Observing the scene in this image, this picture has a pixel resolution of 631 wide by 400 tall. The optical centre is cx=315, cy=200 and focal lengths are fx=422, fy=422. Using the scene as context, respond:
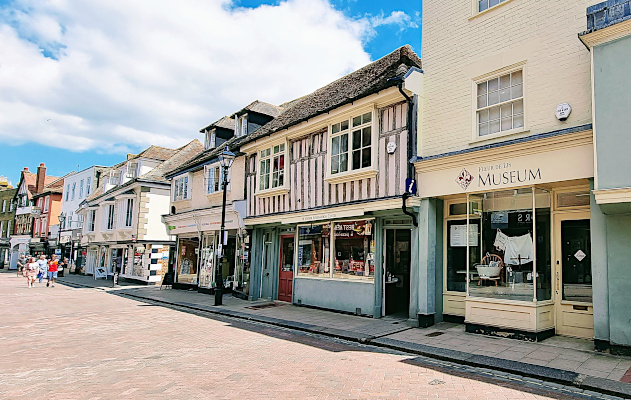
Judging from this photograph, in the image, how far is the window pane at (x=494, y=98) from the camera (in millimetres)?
9000

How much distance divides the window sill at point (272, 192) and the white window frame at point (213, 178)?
118 inches

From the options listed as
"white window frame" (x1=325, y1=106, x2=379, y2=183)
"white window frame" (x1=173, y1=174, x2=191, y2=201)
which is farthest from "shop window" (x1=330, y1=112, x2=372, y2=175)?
"white window frame" (x1=173, y1=174, x2=191, y2=201)

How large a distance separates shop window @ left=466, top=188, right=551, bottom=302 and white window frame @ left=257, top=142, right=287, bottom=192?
6669 mm

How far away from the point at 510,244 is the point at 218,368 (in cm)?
636

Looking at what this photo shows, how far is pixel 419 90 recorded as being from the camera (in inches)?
404

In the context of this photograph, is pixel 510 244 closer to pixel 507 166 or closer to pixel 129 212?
pixel 507 166

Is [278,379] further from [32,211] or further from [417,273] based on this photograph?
[32,211]

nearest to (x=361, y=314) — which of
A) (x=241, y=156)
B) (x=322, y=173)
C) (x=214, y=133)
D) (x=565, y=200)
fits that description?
(x=322, y=173)

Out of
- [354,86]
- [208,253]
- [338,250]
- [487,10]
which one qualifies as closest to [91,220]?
[208,253]

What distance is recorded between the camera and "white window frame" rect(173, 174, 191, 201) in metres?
20.1

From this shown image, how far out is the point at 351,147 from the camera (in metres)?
11.7

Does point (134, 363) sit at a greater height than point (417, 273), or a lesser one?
lesser

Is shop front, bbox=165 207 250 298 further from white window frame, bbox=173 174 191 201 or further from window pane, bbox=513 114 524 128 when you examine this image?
window pane, bbox=513 114 524 128

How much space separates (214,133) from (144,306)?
9.05 metres
